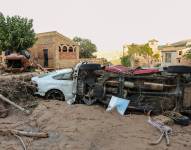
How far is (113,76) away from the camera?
1144cm

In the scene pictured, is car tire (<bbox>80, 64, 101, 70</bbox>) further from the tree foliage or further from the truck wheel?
the tree foliage

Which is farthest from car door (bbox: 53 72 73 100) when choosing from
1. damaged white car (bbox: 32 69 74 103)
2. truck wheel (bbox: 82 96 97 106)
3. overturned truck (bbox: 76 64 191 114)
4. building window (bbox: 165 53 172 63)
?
building window (bbox: 165 53 172 63)

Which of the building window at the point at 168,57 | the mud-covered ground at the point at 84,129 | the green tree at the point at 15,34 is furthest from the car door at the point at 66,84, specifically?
the building window at the point at 168,57

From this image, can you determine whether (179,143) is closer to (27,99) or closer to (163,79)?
(163,79)

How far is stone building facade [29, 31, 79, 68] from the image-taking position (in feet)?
132

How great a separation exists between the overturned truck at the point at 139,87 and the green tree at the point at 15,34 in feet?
77.6

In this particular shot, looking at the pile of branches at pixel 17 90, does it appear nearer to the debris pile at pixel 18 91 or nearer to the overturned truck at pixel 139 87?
the debris pile at pixel 18 91

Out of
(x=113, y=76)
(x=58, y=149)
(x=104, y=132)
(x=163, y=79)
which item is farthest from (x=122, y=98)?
(x=58, y=149)

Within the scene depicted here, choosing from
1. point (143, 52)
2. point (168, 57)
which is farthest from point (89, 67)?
point (143, 52)

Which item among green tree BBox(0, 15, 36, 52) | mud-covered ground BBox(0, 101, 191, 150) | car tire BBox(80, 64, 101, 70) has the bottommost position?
mud-covered ground BBox(0, 101, 191, 150)

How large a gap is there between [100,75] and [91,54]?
143 feet

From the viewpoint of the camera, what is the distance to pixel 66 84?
12.8 m

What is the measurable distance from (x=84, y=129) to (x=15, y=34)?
91.3ft

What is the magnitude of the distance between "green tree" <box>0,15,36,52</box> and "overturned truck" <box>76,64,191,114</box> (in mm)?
23653
